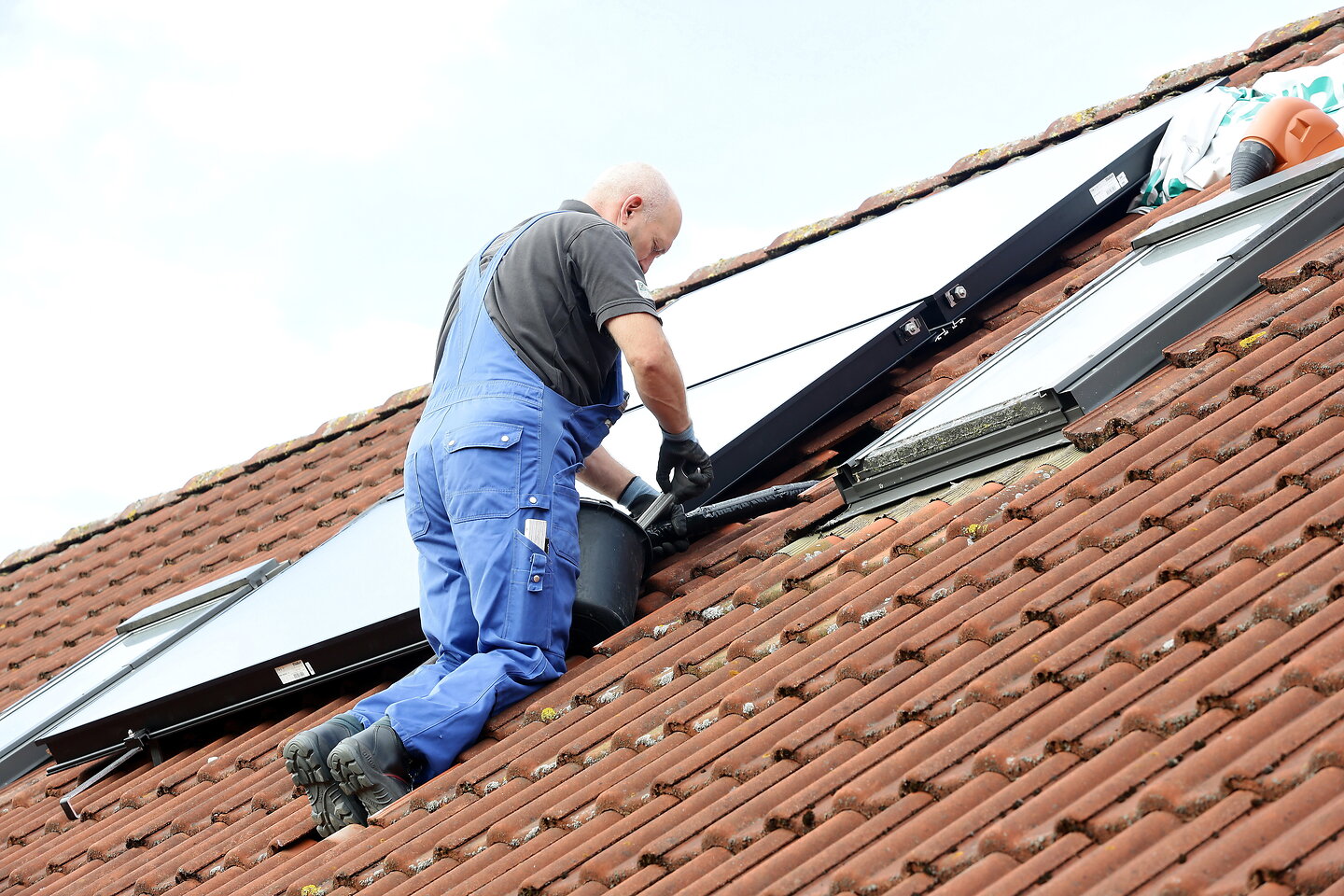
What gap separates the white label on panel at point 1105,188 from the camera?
16.1 ft

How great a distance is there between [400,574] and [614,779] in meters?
1.66

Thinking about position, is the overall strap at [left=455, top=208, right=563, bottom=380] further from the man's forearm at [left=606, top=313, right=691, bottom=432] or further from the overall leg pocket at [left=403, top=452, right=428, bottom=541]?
the man's forearm at [left=606, top=313, right=691, bottom=432]

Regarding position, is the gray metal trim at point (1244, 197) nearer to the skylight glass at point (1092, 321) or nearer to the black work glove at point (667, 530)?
the skylight glass at point (1092, 321)

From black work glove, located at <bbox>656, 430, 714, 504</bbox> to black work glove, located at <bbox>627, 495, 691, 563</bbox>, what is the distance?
104mm

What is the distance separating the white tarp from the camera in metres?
4.67

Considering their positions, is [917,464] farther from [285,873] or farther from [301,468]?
[301,468]

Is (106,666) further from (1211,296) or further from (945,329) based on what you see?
(1211,296)

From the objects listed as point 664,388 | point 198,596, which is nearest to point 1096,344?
point 664,388

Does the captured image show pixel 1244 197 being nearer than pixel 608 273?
No

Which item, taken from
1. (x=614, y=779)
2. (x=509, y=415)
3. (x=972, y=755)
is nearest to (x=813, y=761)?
(x=972, y=755)

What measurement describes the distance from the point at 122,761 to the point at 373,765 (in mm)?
1827

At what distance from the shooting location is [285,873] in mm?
3055

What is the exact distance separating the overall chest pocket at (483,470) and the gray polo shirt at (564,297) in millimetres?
222

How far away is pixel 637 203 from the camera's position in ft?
13.0
